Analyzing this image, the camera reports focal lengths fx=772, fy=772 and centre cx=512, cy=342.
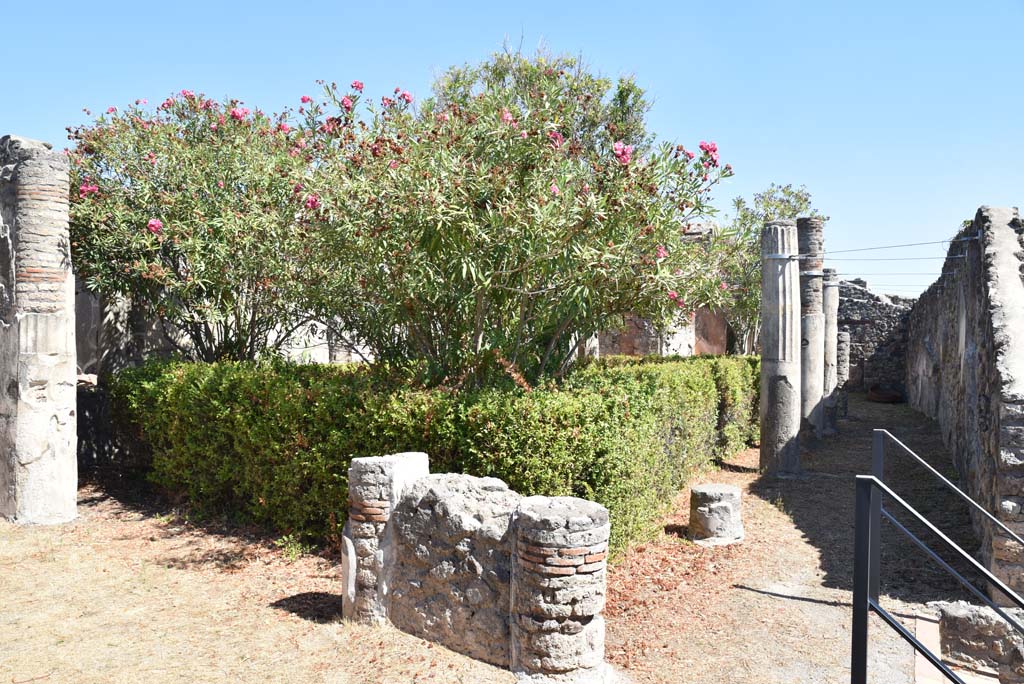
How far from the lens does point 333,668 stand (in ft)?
15.1

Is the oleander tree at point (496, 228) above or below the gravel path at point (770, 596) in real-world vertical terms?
above

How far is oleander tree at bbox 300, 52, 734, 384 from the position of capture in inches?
251

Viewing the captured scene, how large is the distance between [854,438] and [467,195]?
1115cm

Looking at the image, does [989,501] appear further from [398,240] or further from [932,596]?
[398,240]

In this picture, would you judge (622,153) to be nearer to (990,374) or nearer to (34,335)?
(990,374)

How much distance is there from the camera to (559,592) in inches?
164

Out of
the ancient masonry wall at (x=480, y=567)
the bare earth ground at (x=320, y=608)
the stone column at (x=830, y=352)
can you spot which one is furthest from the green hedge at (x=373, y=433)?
the stone column at (x=830, y=352)

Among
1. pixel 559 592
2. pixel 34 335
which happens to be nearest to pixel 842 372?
pixel 559 592

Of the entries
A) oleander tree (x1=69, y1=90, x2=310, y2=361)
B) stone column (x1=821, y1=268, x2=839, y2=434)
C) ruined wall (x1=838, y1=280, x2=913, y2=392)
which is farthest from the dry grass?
ruined wall (x1=838, y1=280, x2=913, y2=392)

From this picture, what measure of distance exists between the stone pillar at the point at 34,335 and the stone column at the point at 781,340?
8.55 m

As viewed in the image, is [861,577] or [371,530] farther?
[371,530]

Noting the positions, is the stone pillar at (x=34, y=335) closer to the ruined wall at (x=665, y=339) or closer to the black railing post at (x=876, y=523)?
the black railing post at (x=876, y=523)

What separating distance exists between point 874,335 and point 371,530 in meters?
22.0

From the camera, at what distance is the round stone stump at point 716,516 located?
7594 millimetres
